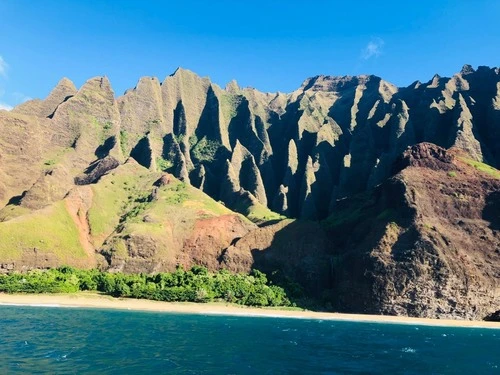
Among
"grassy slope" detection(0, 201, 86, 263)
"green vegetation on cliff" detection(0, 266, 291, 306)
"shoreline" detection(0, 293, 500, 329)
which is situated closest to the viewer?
"shoreline" detection(0, 293, 500, 329)

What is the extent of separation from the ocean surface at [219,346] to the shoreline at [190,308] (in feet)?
31.6

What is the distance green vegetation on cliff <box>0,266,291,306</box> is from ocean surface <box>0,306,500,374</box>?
20.2 m

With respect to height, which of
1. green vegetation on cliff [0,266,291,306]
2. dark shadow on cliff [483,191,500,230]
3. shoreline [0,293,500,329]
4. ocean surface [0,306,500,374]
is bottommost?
shoreline [0,293,500,329]

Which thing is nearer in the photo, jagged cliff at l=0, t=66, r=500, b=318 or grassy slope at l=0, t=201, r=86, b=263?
jagged cliff at l=0, t=66, r=500, b=318

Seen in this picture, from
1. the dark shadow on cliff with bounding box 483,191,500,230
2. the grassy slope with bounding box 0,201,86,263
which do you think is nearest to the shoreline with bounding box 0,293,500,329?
the grassy slope with bounding box 0,201,86,263

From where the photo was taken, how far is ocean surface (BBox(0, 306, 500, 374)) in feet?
140

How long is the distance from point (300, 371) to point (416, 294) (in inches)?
2651

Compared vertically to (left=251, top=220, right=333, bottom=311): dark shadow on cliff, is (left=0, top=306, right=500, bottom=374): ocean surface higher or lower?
lower

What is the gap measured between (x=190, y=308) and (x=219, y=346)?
46975 millimetres

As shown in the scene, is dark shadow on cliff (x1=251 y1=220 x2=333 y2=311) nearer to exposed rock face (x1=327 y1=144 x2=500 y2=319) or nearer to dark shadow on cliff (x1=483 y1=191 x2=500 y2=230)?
exposed rock face (x1=327 y1=144 x2=500 y2=319)

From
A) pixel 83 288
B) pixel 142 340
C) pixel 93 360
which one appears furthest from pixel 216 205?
pixel 93 360

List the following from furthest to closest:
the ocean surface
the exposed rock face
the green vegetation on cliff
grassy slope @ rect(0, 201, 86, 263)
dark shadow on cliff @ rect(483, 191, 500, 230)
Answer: grassy slope @ rect(0, 201, 86, 263), dark shadow on cliff @ rect(483, 191, 500, 230), the green vegetation on cliff, the exposed rock face, the ocean surface

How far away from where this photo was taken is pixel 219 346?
5438 centimetres

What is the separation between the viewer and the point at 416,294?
335ft
